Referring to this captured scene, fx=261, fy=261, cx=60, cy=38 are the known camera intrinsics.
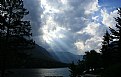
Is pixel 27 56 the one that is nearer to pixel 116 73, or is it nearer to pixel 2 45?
pixel 2 45

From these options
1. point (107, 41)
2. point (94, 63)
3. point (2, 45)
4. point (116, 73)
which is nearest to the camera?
point (116, 73)

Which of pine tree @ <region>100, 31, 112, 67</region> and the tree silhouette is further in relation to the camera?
pine tree @ <region>100, 31, 112, 67</region>

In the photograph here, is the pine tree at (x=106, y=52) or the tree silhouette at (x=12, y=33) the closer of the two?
the tree silhouette at (x=12, y=33)

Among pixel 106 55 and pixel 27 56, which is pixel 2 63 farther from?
pixel 106 55

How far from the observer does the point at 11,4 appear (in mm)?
32594

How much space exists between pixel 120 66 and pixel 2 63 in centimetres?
1499

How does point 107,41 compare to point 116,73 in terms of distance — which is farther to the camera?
point 107,41

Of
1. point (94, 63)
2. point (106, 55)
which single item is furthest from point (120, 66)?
point (94, 63)

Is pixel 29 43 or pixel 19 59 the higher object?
pixel 29 43

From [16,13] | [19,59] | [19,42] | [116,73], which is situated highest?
[16,13]

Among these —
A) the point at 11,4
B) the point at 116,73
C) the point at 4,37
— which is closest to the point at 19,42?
the point at 4,37

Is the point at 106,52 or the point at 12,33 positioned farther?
the point at 106,52

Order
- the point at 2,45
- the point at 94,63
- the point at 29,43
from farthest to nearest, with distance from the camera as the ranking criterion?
1. the point at 94,63
2. the point at 29,43
3. the point at 2,45

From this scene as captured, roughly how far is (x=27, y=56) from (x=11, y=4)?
684cm
